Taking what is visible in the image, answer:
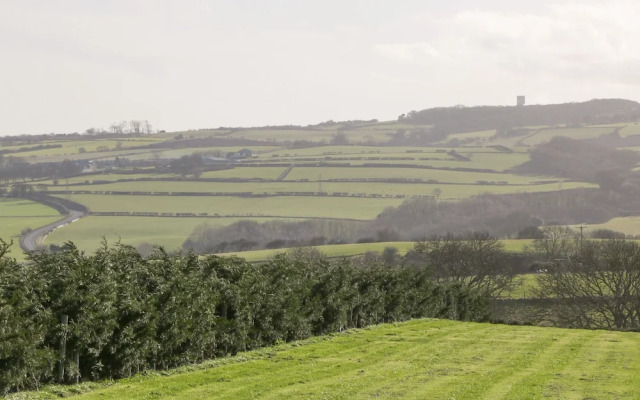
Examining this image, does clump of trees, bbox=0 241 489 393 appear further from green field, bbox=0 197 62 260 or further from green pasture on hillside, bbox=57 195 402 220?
green pasture on hillside, bbox=57 195 402 220

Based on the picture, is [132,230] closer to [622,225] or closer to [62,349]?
[622,225]

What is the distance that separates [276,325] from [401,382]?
13.6m

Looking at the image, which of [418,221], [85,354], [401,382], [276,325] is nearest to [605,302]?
[276,325]

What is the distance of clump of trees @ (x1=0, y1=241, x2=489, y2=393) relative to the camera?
27594 mm

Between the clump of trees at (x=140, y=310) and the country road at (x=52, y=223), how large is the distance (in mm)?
70297

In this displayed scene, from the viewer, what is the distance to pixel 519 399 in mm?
27391

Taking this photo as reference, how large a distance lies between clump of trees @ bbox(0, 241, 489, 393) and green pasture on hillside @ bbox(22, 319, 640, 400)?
0.96 meters

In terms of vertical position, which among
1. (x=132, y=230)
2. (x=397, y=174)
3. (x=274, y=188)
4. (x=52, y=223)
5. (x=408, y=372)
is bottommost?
(x=132, y=230)

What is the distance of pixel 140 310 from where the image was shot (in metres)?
A: 32.2

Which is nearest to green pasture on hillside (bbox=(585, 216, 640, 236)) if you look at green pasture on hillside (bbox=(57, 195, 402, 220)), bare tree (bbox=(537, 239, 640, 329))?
green pasture on hillside (bbox=(57, 195, 402, 220))

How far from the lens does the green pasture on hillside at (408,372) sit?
28438 mm

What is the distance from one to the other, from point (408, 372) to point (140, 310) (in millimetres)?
9823

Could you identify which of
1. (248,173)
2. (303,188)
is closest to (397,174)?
(303,188)

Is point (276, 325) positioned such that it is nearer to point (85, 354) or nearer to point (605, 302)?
point (85, 354)
